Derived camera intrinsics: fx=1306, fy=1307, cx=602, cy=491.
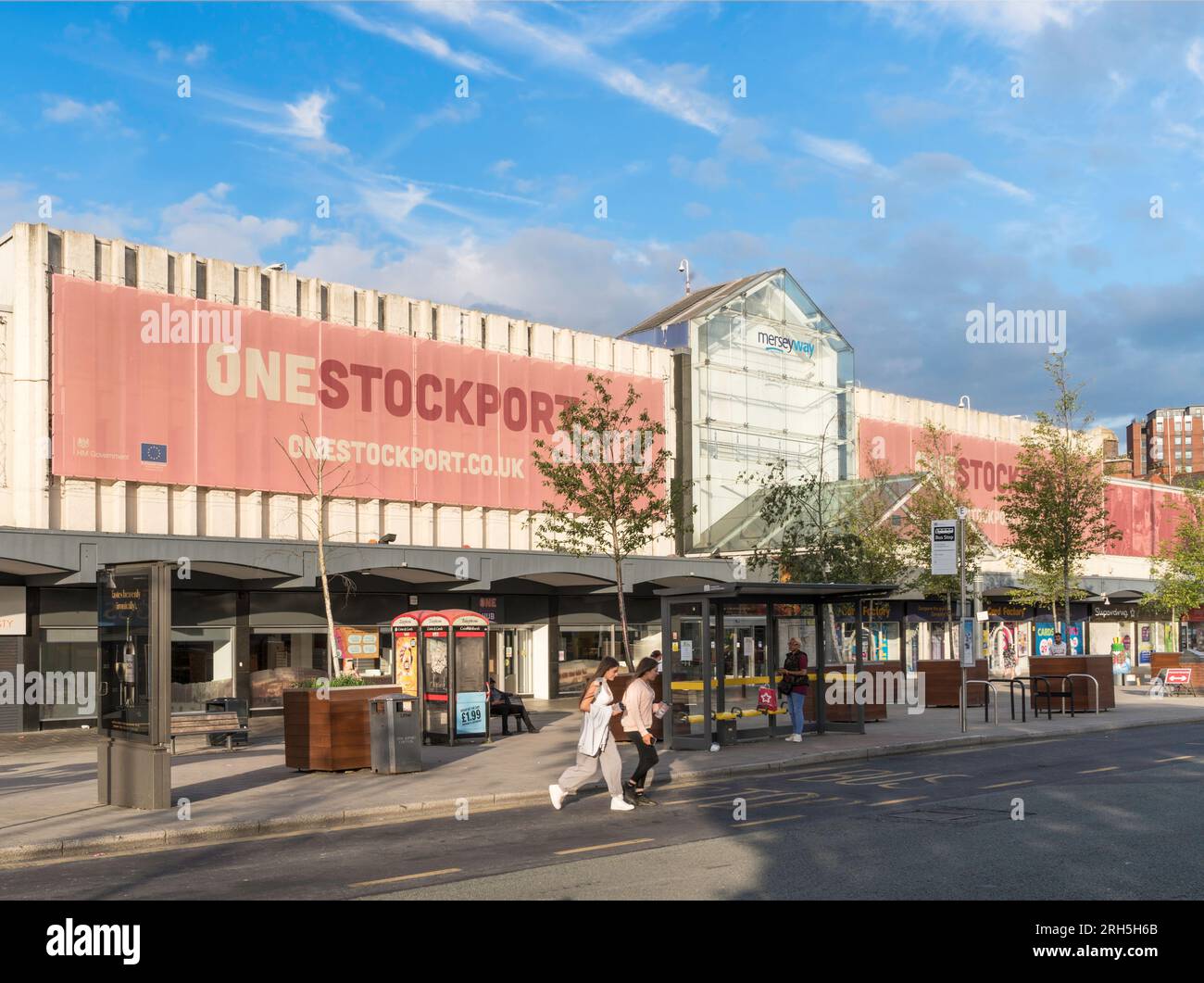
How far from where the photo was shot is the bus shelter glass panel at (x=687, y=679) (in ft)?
73.1

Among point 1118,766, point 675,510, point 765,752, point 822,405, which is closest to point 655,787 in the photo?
point 765,752

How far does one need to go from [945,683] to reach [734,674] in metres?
9.82

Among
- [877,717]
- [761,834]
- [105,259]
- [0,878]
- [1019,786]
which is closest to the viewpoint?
[0,878]

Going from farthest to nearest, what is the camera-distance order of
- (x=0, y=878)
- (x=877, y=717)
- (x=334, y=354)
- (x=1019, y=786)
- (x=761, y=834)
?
(x=334, y=354) < (x=877, y=717) < (x=1019, y=786) < (x=761, y=834) < (x=0, y=878)

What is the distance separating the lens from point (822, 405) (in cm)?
5128

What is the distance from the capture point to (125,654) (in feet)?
49.9

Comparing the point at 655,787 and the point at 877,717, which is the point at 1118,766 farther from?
the point at 877,717

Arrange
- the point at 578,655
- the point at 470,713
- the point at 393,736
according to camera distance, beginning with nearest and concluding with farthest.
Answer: the point at 393,736 → the point at 470,713 → the point at 578,655

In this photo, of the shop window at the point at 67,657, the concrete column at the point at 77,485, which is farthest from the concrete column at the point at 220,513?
the shop window at the point at 67,657
